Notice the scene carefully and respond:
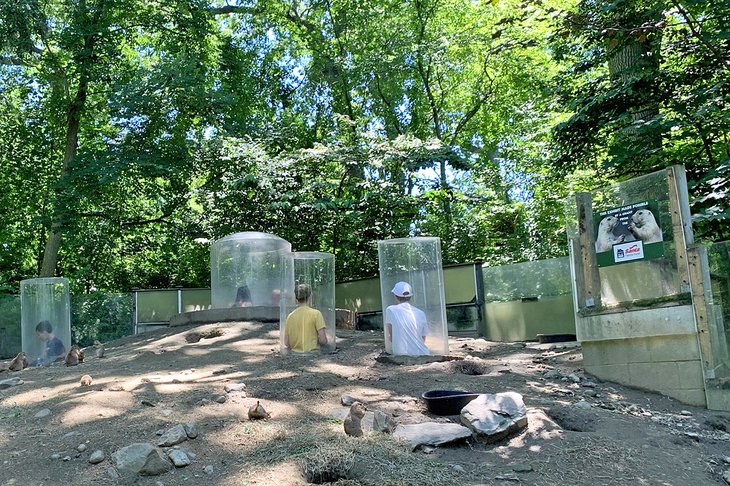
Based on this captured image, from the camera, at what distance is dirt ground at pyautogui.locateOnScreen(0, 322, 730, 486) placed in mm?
4559

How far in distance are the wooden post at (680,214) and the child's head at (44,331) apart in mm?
9479

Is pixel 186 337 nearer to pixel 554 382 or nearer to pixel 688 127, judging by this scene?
pixel 554 382

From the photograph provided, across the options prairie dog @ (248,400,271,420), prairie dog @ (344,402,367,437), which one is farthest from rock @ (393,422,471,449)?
prairie dog @ (248,400,271,420)

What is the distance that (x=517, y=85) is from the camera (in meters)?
21.4

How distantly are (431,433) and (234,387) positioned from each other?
2.17m

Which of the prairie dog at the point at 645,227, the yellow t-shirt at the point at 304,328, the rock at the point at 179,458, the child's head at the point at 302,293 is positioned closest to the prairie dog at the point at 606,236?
the prairie dog at the point at 645,227

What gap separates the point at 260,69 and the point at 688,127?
59.1 feet

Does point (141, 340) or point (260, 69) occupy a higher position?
point (260, 69)

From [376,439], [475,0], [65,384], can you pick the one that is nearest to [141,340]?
[65,384]

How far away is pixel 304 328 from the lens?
8.68 metres

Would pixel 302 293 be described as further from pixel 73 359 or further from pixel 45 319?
pixel 45 319

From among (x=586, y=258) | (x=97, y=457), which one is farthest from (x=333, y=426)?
(x=586, y=258)

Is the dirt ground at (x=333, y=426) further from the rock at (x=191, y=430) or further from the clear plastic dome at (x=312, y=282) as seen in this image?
the clear plastic dome at (x=312, y=282)

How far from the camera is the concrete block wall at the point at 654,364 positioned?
21.9 ft
